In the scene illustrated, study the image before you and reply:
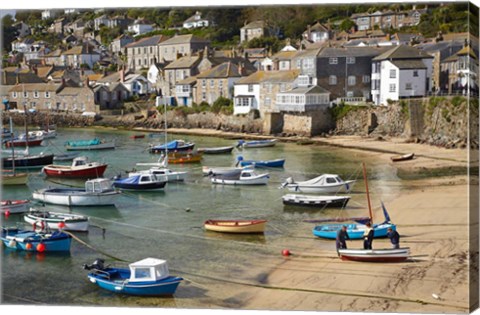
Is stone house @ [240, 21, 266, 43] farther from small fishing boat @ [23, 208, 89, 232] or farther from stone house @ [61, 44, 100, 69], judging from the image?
→ small fishing boat @ [23, 208, 89, 232]

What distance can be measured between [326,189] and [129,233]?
16.5ft

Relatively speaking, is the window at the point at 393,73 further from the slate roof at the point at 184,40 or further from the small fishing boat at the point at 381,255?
the small fishing boat at the point at 381,255

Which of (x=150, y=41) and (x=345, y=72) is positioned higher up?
(x=150, y=41)

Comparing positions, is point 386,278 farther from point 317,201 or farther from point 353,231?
point 317,201

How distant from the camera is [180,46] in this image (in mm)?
36250

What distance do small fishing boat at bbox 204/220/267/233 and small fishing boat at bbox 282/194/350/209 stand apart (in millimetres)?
2099

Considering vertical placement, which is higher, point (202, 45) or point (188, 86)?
point (202, 45)

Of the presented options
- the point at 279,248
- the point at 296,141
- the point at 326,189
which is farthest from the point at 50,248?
the point at 296,141

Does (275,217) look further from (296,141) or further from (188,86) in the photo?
(188,86)

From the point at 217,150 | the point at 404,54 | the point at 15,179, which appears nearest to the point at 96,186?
the point at 15,179

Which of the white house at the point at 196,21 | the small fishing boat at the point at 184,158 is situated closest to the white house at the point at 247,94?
the small fishing boat at the point at 184,158

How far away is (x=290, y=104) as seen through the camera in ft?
82.7

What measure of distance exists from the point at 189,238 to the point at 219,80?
1889cm

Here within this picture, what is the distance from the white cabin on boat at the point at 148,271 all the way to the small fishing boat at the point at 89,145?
14378 mm
